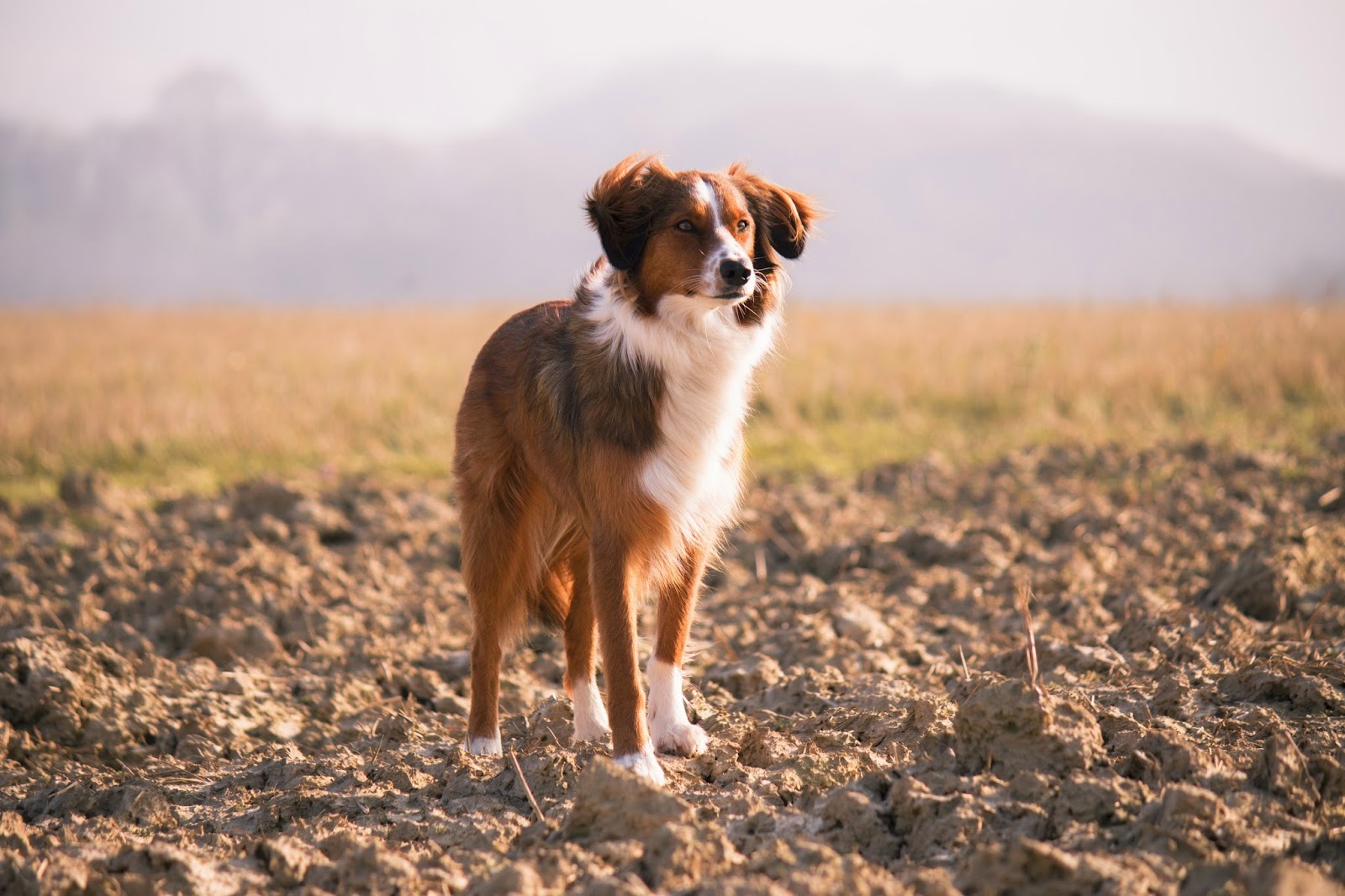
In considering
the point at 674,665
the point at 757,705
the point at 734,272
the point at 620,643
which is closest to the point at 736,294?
the point at 734,272

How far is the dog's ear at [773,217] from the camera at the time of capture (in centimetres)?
522

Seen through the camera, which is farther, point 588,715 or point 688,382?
point 588,715

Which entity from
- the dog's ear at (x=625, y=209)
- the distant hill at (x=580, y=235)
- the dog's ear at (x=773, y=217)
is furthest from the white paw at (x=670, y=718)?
the distant hill at (x=580, y=235)

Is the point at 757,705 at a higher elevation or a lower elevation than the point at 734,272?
lower

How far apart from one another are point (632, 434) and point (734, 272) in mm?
720

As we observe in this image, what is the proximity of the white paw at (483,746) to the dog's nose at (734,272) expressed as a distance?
217 cm

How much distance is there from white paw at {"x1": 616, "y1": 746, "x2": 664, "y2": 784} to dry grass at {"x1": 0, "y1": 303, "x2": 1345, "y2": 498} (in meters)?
8.09

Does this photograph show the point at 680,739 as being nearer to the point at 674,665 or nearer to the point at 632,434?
the point at 674,665

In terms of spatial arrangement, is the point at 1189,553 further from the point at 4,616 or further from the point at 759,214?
the point at 4,616

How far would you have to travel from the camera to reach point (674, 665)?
5.16 m

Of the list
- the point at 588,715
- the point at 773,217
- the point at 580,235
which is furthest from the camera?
the point at 580,235

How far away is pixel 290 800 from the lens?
4637 mm

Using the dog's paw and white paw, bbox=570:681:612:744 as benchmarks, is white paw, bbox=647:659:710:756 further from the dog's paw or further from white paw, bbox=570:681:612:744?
white paw, bbox=570:681:612:744

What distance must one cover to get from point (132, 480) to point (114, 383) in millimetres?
6256
